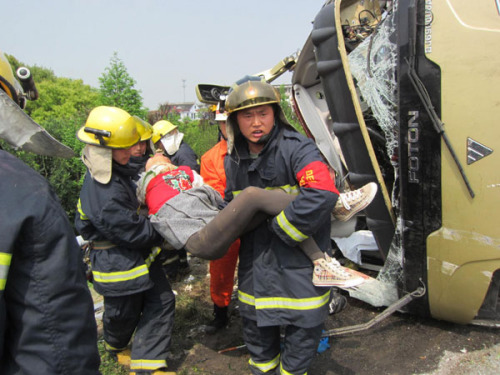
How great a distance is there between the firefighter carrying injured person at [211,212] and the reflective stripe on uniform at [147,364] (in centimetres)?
87

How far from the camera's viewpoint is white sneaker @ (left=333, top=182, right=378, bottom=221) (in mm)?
2219

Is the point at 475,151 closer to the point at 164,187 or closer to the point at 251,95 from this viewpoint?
the point at 251,95

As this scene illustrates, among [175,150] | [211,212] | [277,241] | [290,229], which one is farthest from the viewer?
[175,150]

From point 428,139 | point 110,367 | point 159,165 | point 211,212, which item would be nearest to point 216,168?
point 159,165

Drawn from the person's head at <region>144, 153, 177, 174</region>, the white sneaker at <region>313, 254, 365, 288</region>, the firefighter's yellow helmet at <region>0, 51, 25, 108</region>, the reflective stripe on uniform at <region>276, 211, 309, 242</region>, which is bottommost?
the white sneaker at <region>313, 254, 365, 288</region>

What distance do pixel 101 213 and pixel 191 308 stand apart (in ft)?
5.20

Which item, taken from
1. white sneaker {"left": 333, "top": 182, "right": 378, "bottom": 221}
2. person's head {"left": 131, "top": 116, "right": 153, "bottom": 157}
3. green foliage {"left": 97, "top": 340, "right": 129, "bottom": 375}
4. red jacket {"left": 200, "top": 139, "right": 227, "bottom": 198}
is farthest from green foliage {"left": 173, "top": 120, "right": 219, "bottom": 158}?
white sneaker {"left": 333, "top": 182, "right": 378, "bottom": 221}

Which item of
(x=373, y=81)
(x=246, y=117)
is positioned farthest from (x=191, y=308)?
(x=373, y=81)

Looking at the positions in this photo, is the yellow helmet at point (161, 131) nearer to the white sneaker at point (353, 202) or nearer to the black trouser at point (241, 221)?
the black trouser at point (241, 221)

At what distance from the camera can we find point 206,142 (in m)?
7.95

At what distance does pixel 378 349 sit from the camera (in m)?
2.67

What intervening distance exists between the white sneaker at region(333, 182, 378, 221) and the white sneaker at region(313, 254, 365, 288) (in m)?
0.35

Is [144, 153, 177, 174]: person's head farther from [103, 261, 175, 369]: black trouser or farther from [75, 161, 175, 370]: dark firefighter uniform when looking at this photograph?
[103, 261, 175, 369]: black trouser

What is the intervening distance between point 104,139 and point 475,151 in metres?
2.21
